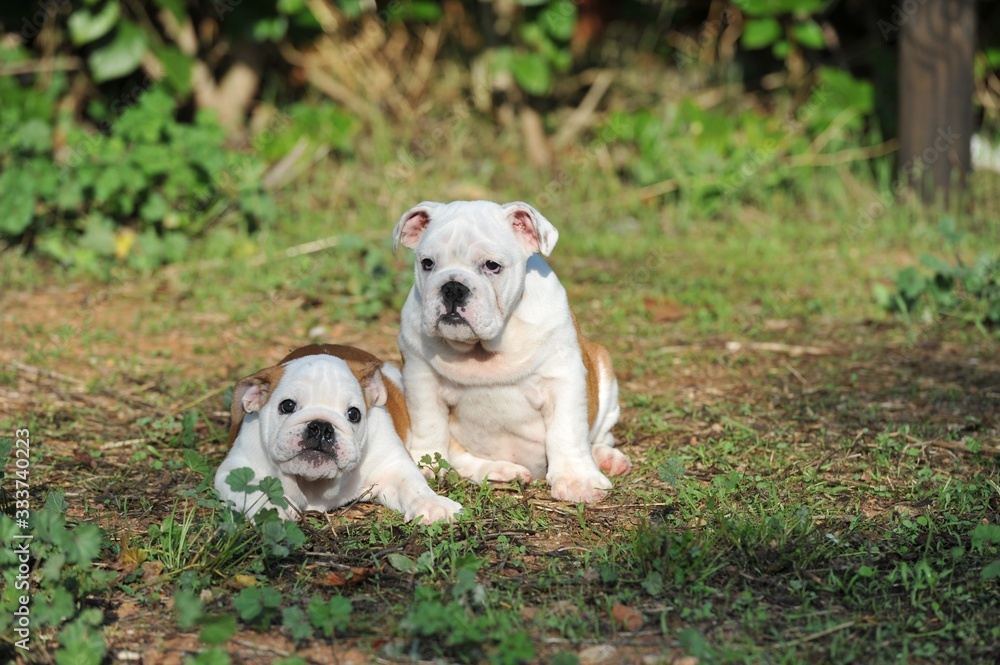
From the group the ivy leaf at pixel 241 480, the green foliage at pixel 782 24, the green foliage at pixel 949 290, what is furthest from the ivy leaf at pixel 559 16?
the ivy leaf at pixel 241 480

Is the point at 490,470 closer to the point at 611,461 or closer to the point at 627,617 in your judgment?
the point at 611,461

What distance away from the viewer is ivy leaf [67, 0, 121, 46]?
8386 mm

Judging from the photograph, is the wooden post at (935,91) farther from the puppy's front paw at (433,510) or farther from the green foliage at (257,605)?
the green foliage at (257,605)

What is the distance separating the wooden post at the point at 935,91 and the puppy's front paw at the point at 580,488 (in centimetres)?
538

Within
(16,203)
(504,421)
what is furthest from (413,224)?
(16,203)

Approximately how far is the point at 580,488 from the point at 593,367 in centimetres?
72

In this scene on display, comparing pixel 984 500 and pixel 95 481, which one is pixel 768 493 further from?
pixel 95 481

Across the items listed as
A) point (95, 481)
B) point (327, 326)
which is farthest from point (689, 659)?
point (327, 326)

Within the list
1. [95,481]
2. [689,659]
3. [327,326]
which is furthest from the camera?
[327,326]

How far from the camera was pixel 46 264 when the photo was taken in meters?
7.80

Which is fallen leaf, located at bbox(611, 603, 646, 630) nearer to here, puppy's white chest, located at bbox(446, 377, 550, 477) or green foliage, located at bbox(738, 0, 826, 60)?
puppy's white chest, located at bbox(446, 377, 550, 477)

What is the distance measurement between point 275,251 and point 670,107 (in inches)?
148

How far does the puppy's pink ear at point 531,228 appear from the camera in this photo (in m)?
4.50

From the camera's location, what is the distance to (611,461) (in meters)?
4.89
